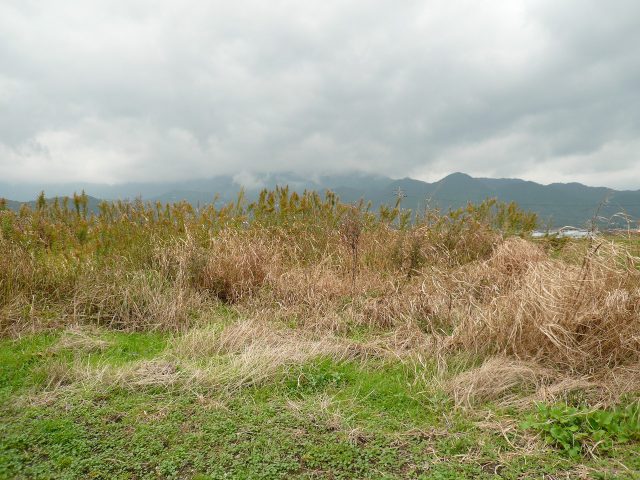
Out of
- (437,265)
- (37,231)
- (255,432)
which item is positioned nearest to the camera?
(255,432)

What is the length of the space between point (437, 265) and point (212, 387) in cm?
409

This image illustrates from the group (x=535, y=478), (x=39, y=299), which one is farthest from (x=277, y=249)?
(x=535, y=478)

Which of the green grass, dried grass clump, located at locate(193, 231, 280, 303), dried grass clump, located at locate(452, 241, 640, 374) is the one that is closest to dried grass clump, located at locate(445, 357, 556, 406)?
the green grass

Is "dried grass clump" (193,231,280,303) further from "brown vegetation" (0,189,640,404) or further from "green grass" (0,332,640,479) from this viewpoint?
"green grass" (0,332,640,479)

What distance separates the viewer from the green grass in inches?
95.4

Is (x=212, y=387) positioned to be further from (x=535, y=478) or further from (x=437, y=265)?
(x=437, y=265)

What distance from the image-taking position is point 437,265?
6355 mm

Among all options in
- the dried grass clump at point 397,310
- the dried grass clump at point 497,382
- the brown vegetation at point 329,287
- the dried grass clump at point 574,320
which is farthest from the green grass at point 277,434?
the dried grass clump at point 397,310

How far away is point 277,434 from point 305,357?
1.04 metres

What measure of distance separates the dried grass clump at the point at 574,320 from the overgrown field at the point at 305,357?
20 millimetres

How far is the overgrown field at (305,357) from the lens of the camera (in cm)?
255

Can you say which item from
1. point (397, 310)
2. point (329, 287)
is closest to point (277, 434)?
point (397, 310)

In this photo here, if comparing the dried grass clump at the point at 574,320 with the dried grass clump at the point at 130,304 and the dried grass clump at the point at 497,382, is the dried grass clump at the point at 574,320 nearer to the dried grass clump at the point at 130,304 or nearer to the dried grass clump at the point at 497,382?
the dried grass clump at the point at 497,382

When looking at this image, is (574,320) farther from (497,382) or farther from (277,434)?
(277,434)
